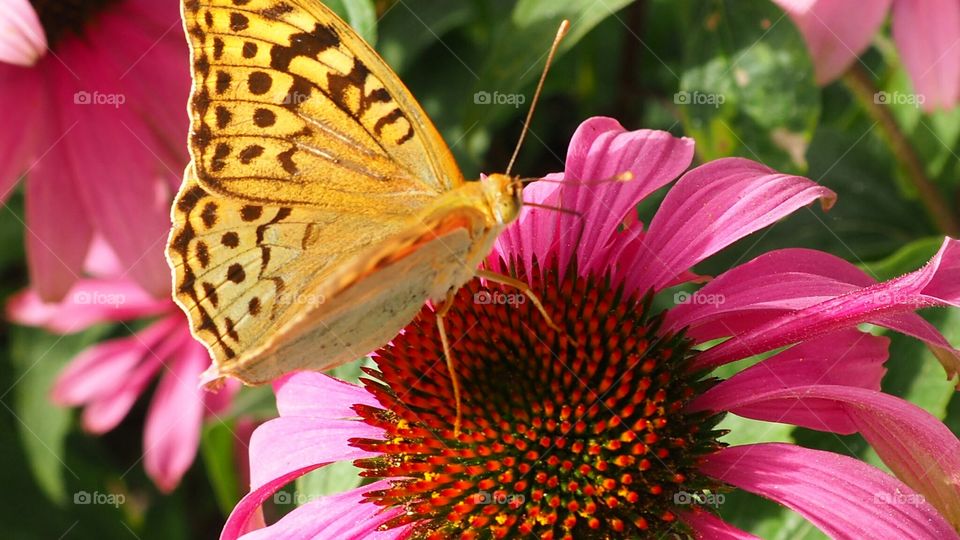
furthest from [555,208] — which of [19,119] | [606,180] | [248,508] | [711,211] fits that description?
[19,119]

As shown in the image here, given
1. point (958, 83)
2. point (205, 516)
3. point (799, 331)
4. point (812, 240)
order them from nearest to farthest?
point (799, 331), point (958, 83), point (812, 240), point (205, 516)

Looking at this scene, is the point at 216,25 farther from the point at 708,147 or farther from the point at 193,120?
the point at 708,147

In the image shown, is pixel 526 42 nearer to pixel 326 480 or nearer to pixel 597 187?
pixel 597 187

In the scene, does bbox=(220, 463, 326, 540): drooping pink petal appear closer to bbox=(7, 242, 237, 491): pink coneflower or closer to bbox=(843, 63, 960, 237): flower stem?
bbox=(7, 242, 237, 491): pink coneflower

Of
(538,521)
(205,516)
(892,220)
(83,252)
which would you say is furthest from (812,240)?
(205,516)

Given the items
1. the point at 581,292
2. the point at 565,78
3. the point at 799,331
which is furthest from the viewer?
the point at 565,78

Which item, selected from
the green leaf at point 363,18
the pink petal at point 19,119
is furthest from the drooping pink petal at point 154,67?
the green leaf at point 363,18
